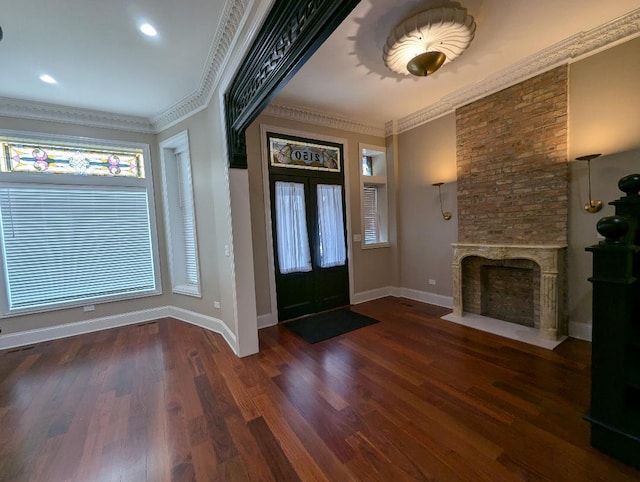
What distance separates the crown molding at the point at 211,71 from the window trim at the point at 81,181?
0.64 m

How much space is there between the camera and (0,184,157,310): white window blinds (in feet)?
10.7

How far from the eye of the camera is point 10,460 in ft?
5.29

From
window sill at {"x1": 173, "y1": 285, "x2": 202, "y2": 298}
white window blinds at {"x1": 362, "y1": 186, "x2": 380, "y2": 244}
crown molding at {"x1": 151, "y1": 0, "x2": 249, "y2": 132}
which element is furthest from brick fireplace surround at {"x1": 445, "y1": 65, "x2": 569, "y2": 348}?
window sill at {"x1": 173, "y1": 285, "x2": 202, "y2": 298}

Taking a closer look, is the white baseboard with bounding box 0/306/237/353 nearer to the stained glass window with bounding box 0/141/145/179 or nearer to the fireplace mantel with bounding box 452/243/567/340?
the stained glass window with bounding box 0/141/145/179

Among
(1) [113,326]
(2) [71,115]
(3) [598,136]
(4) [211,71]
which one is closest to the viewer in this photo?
(3) [598,136]

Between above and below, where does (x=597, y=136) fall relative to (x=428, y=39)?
below

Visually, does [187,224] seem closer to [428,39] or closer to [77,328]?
[77,328]

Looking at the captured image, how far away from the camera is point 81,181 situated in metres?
3.58

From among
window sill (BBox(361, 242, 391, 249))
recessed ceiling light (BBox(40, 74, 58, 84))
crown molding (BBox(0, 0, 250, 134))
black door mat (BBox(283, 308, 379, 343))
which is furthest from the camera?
window sill (BBox(361, 242, 391, 249))

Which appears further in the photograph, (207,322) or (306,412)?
(207,322)

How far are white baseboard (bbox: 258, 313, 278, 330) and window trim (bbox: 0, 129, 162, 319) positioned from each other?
183 centimetres

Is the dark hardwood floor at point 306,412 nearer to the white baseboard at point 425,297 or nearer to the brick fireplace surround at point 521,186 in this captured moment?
the brick fireplace surround at point 521,186

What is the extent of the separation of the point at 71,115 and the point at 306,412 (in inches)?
186

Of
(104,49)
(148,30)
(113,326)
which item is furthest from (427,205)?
→ (113,326)
